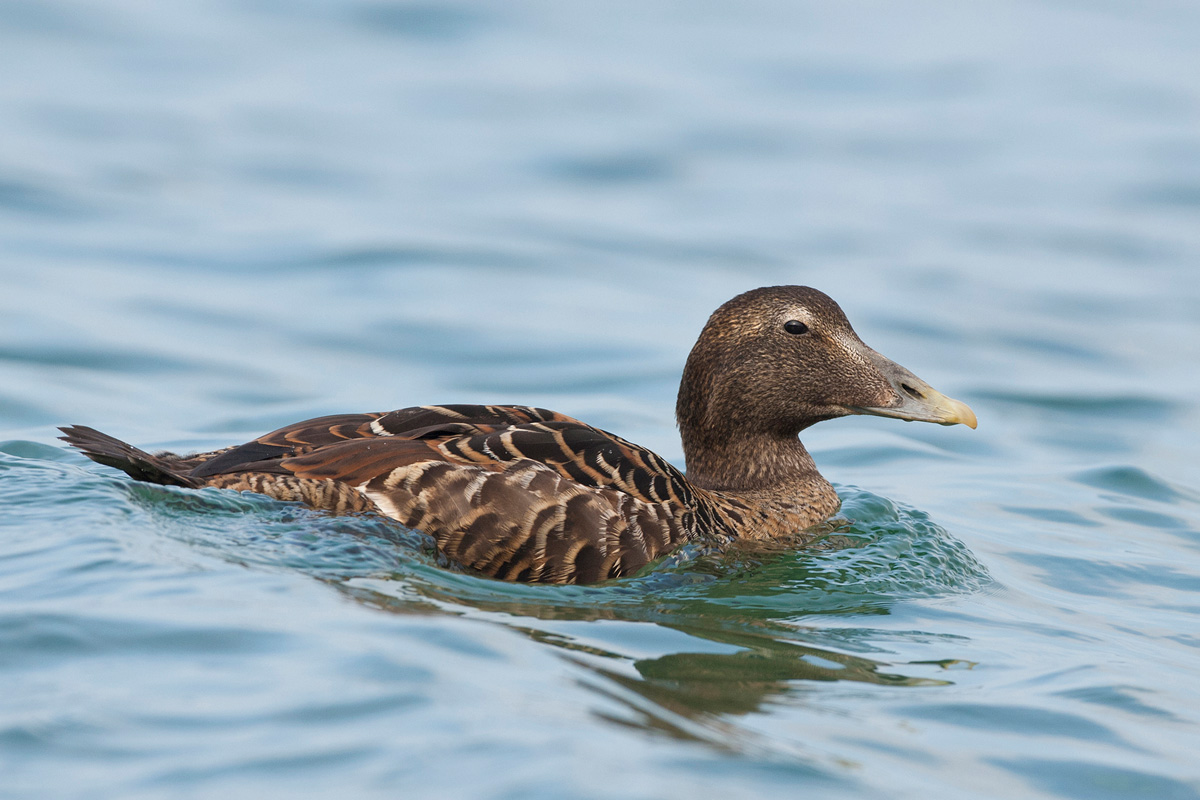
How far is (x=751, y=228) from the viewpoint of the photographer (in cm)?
1390

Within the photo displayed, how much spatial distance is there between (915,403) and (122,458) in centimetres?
381

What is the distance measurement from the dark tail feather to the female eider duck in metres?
0.01

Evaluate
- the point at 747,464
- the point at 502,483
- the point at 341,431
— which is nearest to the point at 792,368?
the point at 747,464

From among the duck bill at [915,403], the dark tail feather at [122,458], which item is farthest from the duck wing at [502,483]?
the duck bill at [915,403]

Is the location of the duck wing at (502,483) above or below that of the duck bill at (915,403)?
below

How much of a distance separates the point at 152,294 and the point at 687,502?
21.2 ft

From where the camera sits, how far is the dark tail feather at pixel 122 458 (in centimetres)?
601

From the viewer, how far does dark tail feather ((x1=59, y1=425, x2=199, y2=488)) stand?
19.7ft

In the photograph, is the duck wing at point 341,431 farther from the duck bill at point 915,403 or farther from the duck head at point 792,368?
the duck bill at point 915,403

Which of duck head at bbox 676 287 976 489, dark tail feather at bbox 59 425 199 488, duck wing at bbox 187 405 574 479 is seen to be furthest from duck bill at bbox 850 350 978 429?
dark tail feather at bbox 59 425 199 488

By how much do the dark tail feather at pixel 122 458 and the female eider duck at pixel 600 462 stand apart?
Result: 1 centimetres

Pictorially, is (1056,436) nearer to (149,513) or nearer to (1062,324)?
(1062,324)

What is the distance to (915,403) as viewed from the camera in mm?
7297

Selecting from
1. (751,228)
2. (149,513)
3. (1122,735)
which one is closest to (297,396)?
(149,513)
